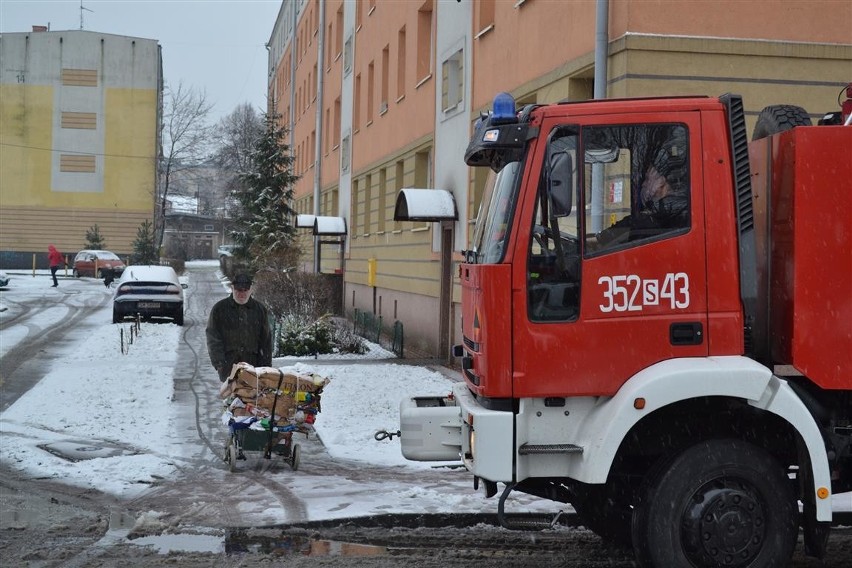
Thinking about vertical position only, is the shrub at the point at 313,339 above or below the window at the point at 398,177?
below

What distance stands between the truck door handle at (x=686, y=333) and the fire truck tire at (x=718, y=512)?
56 cm

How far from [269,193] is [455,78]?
1668 centimetres

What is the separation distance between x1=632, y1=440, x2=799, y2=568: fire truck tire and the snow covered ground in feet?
3.85

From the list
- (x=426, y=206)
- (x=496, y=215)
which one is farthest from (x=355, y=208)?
(x=496, y=215)

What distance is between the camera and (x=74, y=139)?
6319cm

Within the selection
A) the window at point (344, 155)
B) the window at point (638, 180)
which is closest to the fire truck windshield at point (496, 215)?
the window at point (638, 180)

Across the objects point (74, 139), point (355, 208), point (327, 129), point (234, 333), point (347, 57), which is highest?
point (74, 139)

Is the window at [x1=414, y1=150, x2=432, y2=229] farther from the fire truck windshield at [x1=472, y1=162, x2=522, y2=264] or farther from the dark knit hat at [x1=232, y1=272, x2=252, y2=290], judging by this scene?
the fire truck windshield at [x1=472, y1=162, x2=522, y2=264]

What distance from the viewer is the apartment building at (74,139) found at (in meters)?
62.1

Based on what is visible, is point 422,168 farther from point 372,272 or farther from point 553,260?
point 553,260

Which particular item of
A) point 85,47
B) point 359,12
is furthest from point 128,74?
point 359,12

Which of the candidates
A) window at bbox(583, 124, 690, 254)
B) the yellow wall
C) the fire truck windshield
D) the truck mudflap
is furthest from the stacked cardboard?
the yellow wall

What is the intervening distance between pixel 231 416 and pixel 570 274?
14.1 ft

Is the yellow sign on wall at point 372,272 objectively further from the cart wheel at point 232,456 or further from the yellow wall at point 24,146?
the yellow wall at point 24,146
